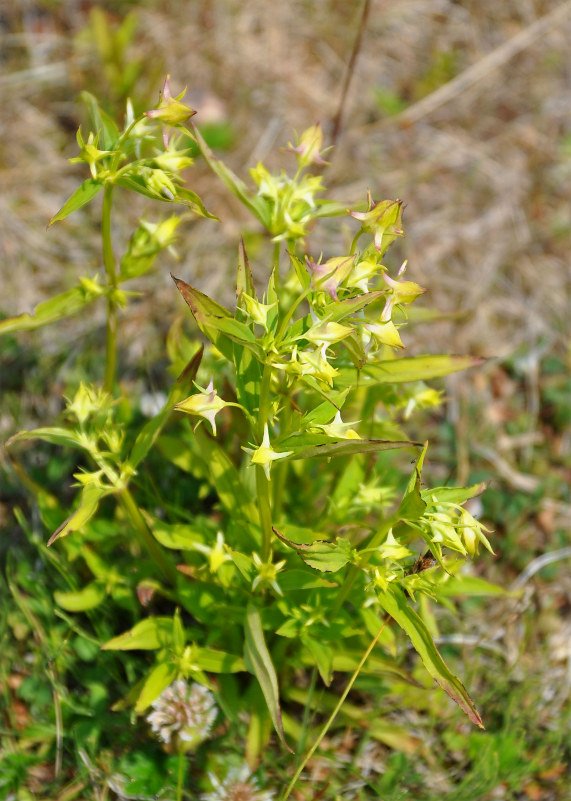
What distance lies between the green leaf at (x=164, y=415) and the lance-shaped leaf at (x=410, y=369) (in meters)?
0.36

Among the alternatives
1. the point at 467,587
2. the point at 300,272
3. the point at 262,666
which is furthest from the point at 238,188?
the point at 467,587

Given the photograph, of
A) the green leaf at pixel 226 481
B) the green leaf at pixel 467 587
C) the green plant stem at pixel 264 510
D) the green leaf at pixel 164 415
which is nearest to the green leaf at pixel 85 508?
the green leaf at pixel 164 415

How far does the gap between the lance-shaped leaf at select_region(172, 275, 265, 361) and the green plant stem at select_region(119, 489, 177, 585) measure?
556mm

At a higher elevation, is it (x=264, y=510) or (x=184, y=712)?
(x=264, y=510)

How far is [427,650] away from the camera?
158 cm

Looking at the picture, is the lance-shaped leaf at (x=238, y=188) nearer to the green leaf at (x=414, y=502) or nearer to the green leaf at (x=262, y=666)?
the green leaf at (x=414, y=502)

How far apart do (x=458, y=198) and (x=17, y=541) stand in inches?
103

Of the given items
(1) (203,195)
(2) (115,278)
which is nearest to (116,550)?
(2) (115,278)

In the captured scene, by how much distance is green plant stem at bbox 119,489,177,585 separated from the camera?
1.90 m

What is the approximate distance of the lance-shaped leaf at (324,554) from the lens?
5.11 ft

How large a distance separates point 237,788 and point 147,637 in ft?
1.60

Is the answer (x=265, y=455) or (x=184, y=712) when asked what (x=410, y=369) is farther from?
(x=184, y=712)

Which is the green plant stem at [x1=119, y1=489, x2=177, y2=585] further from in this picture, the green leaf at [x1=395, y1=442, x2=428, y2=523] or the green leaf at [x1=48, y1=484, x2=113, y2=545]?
the green leaf at [x1=395, y1=442, x2=428, y2=523]

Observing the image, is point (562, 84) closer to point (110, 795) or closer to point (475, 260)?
point (475, 260)
